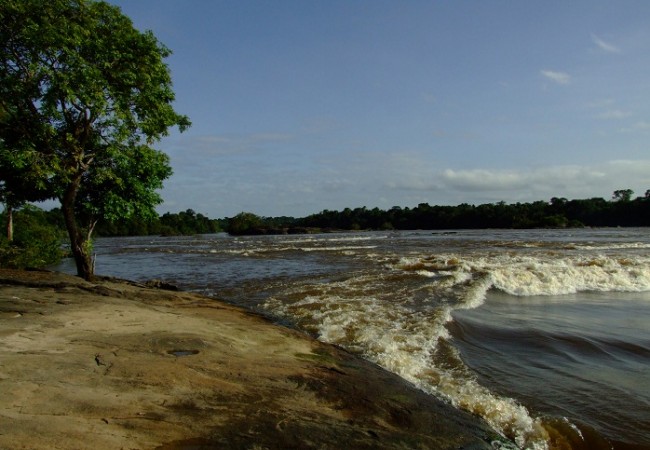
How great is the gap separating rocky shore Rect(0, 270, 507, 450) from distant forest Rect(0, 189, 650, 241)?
76.1m

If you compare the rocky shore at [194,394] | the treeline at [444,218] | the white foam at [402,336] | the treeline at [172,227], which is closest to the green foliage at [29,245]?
the white foam at [402,336]

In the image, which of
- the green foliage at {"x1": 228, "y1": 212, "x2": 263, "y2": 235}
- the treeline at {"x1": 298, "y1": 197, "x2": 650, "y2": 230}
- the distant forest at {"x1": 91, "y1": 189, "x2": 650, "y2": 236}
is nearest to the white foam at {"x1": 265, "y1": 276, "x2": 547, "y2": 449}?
the distant forest at {"x1": 91, "y1": 189, "x2": 650, "y2": 236}

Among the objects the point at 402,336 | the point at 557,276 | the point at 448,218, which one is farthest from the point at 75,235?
the point at 448,218

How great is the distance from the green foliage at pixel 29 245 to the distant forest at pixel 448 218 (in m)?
64.6

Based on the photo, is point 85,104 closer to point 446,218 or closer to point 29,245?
point 29,245

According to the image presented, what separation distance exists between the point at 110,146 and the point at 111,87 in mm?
1527

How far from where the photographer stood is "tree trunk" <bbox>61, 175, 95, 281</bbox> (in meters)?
11.9

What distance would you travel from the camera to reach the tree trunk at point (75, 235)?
38.9 feet

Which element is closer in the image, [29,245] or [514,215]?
[29,245]

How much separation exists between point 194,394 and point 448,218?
4792 inches

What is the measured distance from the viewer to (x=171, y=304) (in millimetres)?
9547

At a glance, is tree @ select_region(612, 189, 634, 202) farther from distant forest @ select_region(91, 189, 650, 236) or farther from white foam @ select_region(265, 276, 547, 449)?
white foam @ select_region(265, 276, 547, 449)

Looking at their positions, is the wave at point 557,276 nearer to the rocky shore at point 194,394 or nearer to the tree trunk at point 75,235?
the rocky shore at point 194,394

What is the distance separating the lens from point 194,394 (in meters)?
4.07
